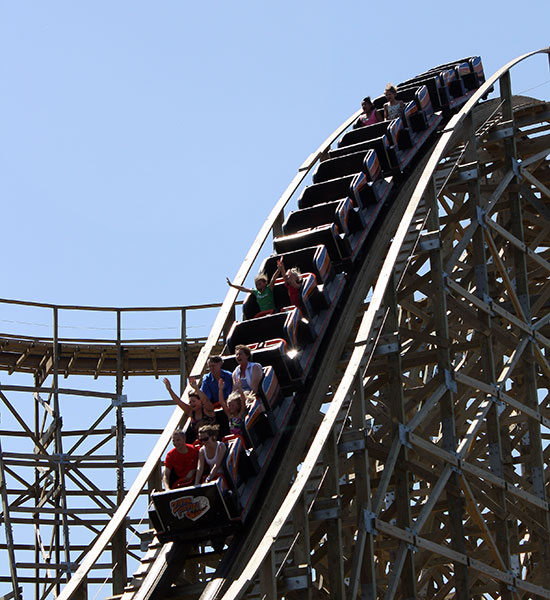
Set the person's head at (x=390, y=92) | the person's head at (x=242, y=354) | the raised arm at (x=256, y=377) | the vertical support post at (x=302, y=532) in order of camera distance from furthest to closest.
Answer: the person's head at (x=390, y=92) < the person's head at (x=242, y=354) < the raised arm at (x=256, y=377) < the vertical support post at (x=302, y=532)

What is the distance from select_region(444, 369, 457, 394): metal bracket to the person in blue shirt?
176cm

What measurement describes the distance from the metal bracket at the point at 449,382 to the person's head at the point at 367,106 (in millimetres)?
4429

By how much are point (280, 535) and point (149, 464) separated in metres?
1.94

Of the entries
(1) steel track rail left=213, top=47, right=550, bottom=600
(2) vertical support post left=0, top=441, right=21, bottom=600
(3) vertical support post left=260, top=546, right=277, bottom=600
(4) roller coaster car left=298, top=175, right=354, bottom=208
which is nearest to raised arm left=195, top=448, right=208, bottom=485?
(1) steel track rail left=213, top=47, right=550, bottom=600

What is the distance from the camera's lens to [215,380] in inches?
368

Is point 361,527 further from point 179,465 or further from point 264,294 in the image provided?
point 264,294

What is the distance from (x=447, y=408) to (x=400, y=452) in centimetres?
79

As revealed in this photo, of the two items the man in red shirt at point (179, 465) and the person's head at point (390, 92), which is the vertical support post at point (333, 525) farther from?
the person's head at point (390, 92)

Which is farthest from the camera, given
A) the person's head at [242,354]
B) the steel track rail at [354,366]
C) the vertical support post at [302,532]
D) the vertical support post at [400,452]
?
the person's head at [242,354]

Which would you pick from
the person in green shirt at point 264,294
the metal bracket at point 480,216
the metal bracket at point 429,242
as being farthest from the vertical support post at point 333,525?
the metal bracket at point 480,216

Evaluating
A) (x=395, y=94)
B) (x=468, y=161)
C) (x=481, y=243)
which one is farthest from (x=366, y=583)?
(x=395, y=94)

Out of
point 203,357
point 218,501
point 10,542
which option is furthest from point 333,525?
point 10,542

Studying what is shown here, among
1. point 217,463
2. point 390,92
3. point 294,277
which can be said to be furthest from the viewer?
point 390,92

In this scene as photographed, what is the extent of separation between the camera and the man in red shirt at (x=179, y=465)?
8.41 meters
